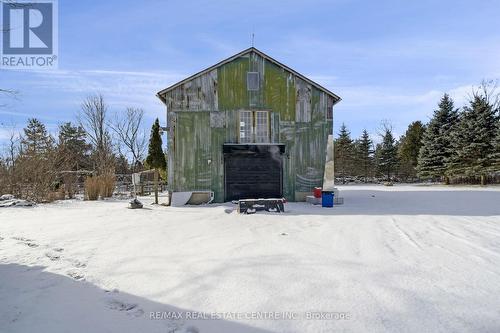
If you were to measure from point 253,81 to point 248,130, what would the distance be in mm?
2306

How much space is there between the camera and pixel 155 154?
33656 mm

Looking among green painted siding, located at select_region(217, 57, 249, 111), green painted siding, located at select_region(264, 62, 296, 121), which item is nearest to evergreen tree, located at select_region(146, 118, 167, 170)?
green painted siding, located at select_region(217, 57, 249, 111)

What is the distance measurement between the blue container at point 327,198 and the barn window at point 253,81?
19.1 ft

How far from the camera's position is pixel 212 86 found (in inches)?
587

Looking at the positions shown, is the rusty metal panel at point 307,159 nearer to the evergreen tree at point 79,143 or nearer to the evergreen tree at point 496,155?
the evergreen tree at point 496,155

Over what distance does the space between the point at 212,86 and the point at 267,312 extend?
12.8m

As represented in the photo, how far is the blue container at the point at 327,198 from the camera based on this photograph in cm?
1285

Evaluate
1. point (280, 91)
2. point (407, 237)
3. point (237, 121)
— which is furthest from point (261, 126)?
point (407, 237)

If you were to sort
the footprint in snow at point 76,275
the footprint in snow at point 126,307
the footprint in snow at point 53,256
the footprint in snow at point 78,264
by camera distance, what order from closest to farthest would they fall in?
the footprint in snow at point 126,307 → the footprint in snow at point 76,275 → the footprint in snow at point 78,264 → the footprint in snow at point 53,256

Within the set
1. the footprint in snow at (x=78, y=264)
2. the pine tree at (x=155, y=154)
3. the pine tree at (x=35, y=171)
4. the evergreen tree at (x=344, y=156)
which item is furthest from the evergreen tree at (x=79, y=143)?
the footprint in snow at (x=78, y=264)

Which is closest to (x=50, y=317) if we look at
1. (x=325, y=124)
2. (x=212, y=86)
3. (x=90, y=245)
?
(x=90, y=245)

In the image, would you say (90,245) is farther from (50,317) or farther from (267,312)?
(267,312)

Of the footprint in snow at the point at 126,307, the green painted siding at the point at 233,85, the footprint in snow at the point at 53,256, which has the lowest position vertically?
the footprint in snow at the point at 126,307

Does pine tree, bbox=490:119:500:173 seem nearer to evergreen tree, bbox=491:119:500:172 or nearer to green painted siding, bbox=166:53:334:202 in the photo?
evergreen tree, bbox=491:119:500:172
